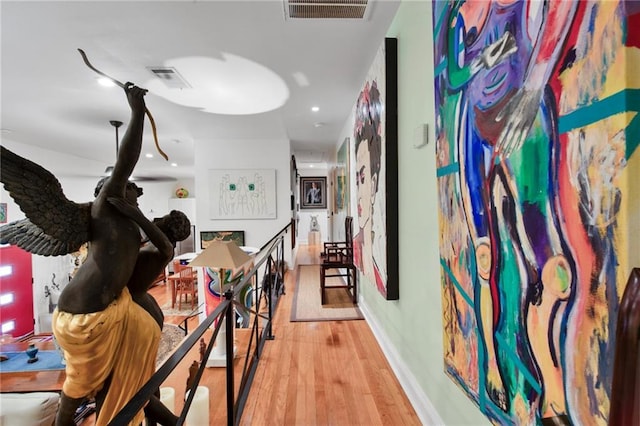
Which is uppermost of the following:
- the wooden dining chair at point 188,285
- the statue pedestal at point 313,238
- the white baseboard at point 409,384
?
the statue pedestal at point 313,238

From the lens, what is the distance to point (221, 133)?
4.72m

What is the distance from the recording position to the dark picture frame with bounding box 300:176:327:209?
9.98 m

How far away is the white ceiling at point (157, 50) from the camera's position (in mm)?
1739

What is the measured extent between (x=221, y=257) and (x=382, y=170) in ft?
4.51

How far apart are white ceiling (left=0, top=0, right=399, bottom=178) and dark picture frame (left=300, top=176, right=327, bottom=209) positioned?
6059 millimetres

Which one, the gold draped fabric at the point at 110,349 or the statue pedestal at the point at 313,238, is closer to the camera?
the gold draped fabric at the point at 110,349

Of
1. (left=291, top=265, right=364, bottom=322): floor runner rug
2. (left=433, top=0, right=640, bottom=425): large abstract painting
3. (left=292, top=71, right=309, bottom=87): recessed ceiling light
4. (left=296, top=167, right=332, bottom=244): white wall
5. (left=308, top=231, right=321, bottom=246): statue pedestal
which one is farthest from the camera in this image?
(left=296, top=167, right=332, bottom=244): white wall

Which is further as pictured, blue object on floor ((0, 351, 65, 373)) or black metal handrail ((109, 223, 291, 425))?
blue object on floor ((0, 351, 65, 373))

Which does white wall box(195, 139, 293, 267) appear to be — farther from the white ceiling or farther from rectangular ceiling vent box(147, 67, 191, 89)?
rectangular ceiling vent box(147, 67, 191, 89)

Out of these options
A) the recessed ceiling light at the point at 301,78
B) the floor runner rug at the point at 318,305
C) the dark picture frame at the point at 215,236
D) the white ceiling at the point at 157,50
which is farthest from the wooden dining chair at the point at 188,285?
the recessed ceiling light at the point at 301,78

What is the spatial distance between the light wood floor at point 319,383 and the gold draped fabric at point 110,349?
0.95 m

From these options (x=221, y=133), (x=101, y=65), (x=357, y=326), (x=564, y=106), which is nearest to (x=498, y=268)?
(x=564, y=106)

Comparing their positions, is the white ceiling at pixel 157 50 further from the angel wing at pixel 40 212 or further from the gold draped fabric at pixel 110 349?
the gold draped fabric at pixel 110 349

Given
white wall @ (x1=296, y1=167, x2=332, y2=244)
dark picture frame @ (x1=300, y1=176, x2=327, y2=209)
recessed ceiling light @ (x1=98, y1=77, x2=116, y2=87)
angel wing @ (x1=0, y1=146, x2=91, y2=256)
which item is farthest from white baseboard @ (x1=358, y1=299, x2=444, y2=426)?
dark picture frame @ (x1=300, y1=176, x2=327, y2=209)
